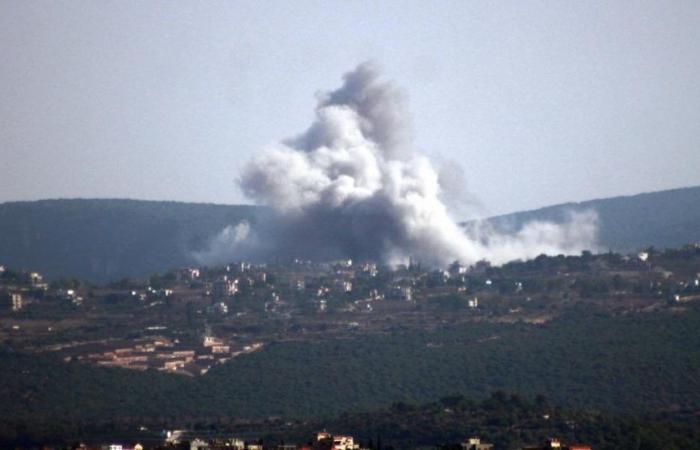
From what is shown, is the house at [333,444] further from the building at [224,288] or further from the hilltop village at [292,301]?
the building at [224,288]

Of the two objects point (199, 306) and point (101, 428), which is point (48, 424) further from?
point (199, 306)

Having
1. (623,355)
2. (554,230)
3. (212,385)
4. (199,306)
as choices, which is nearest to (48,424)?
(212,385)

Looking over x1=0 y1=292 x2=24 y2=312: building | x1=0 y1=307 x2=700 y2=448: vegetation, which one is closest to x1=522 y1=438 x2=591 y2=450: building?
x1=0 y1=307 x2=700 y2=448: vegetation

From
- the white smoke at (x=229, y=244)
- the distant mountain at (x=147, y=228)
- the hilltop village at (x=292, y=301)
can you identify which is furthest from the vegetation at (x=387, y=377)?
the distant mountain at (x=147, y=228)

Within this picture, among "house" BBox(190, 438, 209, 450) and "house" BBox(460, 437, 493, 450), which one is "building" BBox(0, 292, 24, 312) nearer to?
"house" BBox(190, 438, 209, 450)

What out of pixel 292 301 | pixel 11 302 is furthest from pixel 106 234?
pixel 11 302
